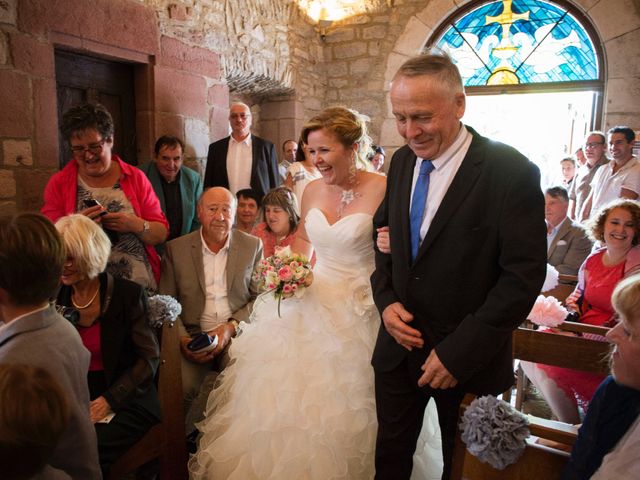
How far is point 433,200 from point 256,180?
10.4ft

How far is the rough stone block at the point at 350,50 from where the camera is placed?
6.90 meters

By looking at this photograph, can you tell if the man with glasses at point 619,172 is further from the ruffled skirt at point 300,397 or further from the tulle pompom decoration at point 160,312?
the tulle pompom decoration at point 160,312

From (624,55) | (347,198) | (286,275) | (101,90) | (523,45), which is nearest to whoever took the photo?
(286,275)

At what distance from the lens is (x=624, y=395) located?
46.4 inches

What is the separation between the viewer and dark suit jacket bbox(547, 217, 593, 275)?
13.2 feet

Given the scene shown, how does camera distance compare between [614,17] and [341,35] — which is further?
[341,35]

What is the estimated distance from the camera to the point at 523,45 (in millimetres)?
6516

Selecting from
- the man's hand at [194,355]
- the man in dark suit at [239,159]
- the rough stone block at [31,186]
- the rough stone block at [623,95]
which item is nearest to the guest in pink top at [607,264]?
the man's hand at [194,355]

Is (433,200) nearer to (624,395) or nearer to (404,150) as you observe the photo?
(404,150)

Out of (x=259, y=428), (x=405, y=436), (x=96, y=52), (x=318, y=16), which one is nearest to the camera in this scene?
(x=405, y=436)

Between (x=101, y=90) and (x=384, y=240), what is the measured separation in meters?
3.02

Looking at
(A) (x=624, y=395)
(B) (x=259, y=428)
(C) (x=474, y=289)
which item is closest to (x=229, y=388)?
(B) (x=259, y=428)

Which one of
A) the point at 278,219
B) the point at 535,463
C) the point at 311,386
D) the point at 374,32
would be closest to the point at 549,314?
the point at 311,386

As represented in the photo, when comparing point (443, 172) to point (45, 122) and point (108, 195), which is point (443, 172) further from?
point (45, 122)
